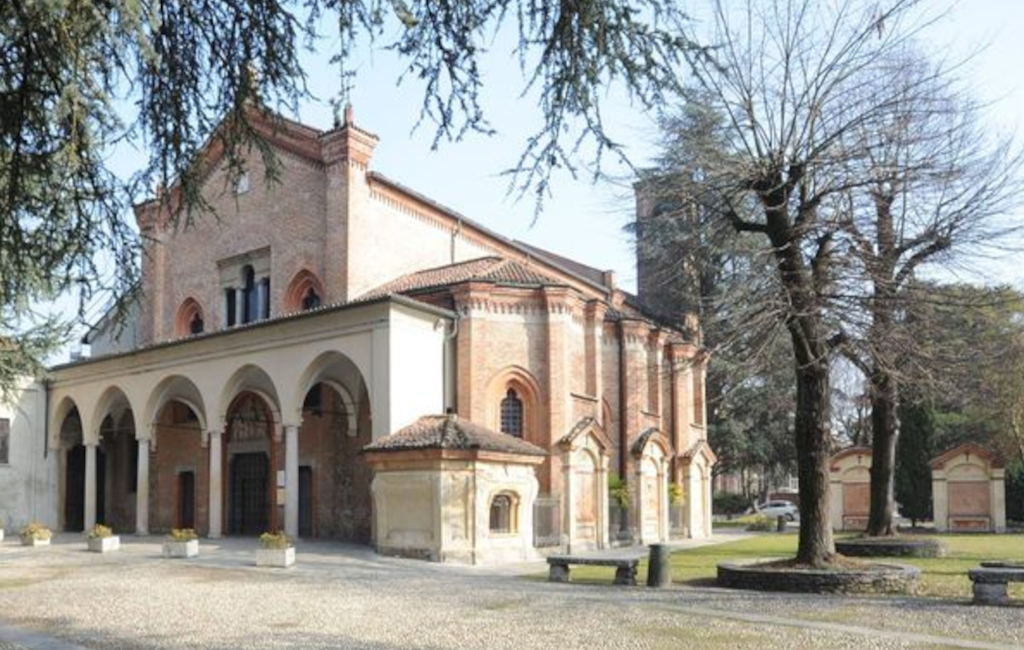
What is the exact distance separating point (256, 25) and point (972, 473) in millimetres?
37417

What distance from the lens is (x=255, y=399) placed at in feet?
97.1

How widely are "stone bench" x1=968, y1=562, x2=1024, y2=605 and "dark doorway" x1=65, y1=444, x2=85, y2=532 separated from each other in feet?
95.6

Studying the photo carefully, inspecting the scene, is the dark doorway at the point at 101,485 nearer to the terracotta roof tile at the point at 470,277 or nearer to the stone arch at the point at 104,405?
the stone arch at the point at 104,405

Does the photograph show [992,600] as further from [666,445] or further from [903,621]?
[666,445]

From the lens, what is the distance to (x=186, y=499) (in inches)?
1238

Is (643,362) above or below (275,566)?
above

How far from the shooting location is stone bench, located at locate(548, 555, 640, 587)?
1695cm

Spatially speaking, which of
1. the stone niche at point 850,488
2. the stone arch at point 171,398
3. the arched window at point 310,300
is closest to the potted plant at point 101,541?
the stone arch at point 171,398

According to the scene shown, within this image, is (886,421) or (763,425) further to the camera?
(763,425)

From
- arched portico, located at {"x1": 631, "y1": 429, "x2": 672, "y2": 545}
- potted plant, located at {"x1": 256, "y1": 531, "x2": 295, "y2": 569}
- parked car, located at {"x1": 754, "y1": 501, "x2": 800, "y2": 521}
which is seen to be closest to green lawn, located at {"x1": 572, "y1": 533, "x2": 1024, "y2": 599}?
arched portico, located at {"x1": 631, "y1": 429, "x2": 672, "y2": 545}

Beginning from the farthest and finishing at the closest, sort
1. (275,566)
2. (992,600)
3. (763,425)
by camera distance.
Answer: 1. (763,425)
2. (275,566)
3. (992,600)

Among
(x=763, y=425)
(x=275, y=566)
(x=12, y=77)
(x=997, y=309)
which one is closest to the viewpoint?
(x=12, y=77)

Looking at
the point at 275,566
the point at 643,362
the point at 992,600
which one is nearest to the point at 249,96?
the point at 992,600

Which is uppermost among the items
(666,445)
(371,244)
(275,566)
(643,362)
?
(371,244)
